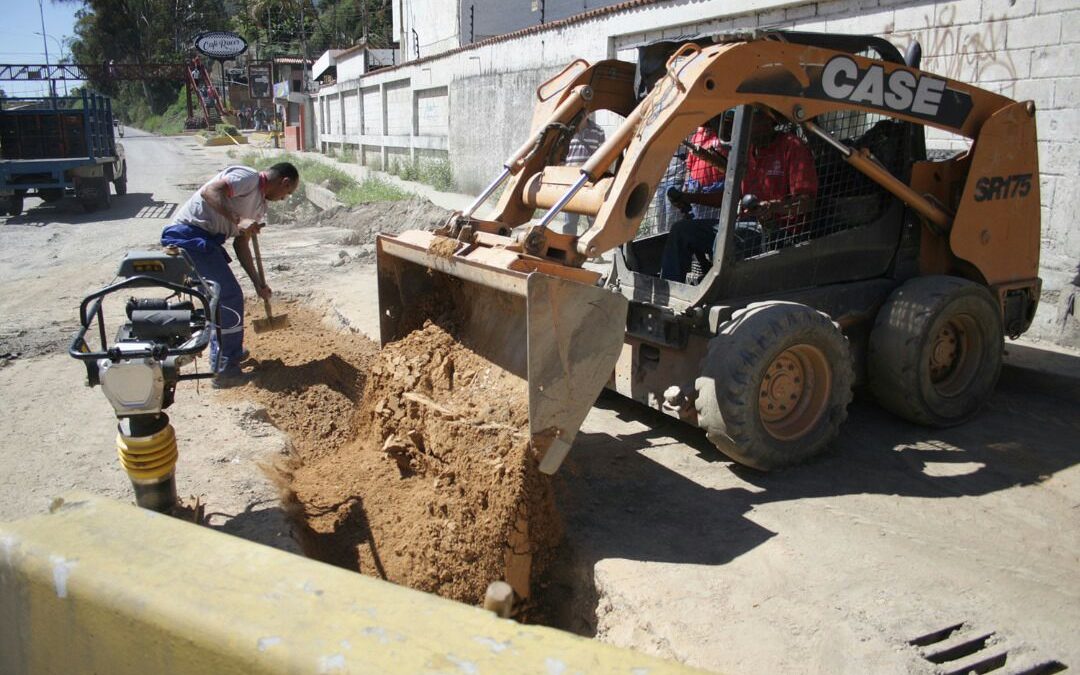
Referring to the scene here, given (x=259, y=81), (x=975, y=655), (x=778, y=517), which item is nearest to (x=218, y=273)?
(x=778, y=517)

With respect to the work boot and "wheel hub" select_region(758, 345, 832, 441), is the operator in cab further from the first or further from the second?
the work boot

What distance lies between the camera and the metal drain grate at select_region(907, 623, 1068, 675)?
3.01 metres

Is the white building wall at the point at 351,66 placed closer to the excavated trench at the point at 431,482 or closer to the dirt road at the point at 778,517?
the dirt road at the point at 778,517

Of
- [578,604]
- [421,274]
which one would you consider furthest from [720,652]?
[421,274]

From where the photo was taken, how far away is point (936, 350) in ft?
17.5

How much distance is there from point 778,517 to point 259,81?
53.9m

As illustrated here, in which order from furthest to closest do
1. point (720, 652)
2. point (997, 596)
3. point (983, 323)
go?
point (983, 323) < point (997, 596) < point (720, 652)

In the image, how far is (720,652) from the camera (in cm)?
308

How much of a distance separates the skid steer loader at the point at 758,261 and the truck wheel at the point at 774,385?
1 cm

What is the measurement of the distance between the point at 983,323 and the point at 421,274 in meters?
3.57

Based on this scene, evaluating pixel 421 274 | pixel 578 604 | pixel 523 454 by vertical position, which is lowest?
pixel 578 604

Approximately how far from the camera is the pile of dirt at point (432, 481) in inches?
149

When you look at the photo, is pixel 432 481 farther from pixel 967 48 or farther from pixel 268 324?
pixel 967 48

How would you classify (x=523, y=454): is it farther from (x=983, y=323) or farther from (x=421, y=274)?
(x=983, y=323)
